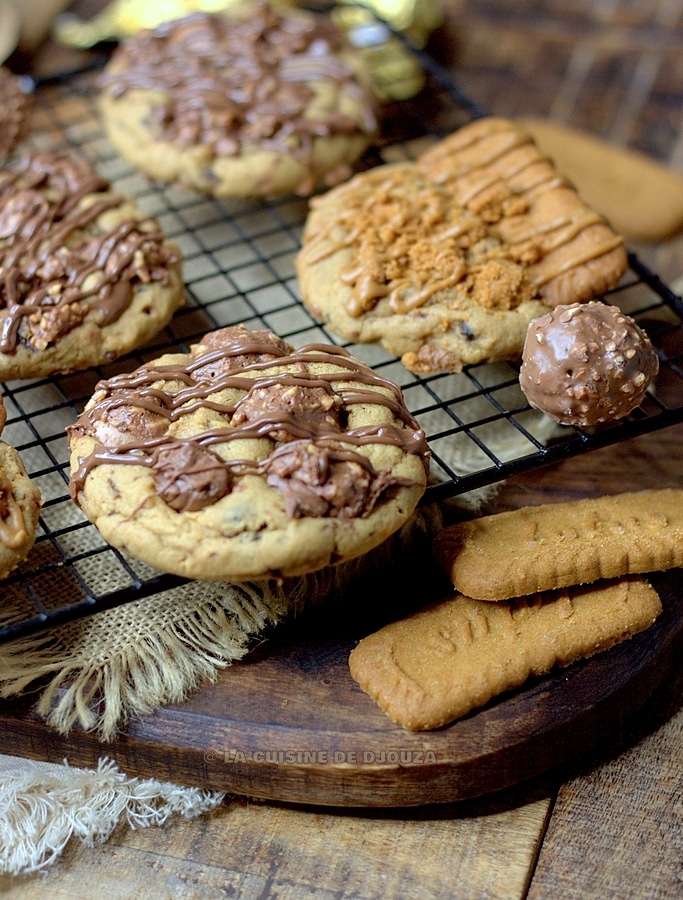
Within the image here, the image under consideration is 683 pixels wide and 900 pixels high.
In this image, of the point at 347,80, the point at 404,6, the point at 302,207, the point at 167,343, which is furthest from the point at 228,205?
the point at 404,6

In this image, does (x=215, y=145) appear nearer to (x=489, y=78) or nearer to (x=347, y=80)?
(x=347, y=80)

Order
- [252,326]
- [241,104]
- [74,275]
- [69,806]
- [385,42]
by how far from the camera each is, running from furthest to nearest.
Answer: [385,42] < [241,104] < [252,326] < [74,275] < [69,806]

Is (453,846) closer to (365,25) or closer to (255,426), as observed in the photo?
(255,426)

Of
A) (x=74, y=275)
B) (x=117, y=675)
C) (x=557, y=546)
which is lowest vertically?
(x=117, y=675)

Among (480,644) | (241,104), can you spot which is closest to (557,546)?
(480,644)

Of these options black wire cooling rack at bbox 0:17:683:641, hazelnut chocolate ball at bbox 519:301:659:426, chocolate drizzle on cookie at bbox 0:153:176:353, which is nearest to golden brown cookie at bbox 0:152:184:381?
chocolate drizzle on cookie at bbox 0:153:176:353

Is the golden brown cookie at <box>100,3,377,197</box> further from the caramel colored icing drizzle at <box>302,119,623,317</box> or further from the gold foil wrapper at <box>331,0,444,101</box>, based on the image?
the gold foil wrapper at <box>331,0,444,101</box>

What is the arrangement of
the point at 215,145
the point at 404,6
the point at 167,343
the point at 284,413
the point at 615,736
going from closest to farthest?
the point at 284,413 → the point at 615,736 → the point at 167,343 → the point at 215,145 → the point at 404,6
